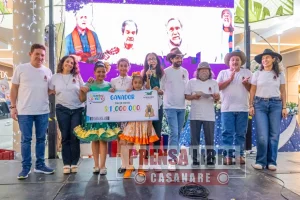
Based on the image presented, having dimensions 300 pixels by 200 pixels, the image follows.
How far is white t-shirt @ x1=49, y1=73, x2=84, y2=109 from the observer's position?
10.9ft

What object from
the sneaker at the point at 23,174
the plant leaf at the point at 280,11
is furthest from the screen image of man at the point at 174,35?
the sneaker at the point at 23,174

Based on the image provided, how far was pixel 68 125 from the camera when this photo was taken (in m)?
3.40

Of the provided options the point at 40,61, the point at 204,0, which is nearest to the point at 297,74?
the point at 204,0

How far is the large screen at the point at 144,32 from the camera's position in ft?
15.6

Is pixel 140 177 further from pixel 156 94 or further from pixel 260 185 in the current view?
pixel 260 185

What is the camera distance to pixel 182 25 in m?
4.99

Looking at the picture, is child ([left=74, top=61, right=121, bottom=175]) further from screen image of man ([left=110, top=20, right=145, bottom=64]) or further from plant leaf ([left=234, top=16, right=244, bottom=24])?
plant leaf ([left=234, top=16, right=244, bottom=24])

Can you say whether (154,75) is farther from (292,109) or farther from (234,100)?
(292,109)

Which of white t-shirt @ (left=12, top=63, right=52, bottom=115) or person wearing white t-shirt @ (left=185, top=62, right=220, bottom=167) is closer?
white t-shirt @ (left=12, top=63, right=52, bottom=115)

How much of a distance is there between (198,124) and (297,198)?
134 cm

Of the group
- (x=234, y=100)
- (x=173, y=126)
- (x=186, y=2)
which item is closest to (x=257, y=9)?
(x=186, y=2)

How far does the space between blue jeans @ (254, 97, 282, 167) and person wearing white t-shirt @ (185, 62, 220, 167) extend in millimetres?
593

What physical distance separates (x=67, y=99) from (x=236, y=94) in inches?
84.4

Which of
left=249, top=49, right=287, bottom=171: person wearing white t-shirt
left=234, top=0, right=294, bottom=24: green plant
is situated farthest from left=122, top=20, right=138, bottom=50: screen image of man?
left=249, top=49, right=287, bottom=171: person wearing white t-shirt
